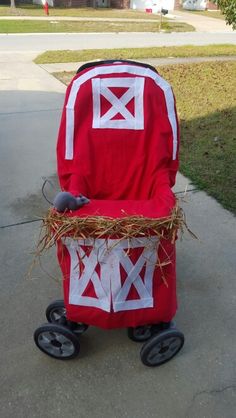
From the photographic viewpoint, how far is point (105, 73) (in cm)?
242

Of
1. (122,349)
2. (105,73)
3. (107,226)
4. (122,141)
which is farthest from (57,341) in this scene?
(105,73)

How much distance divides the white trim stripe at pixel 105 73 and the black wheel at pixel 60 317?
812mm

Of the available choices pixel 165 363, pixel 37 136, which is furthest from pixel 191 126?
pixel 165 363

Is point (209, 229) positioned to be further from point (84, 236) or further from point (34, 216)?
point (84, 236)

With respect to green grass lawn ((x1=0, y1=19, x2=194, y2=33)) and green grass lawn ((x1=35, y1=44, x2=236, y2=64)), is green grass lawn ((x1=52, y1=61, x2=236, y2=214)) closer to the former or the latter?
green grass lawn ((x1=35, y1=44, x2=236, y2=64))

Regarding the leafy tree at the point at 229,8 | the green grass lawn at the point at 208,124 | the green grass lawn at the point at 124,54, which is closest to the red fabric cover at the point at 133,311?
the green grass lawn at the point at 208,124

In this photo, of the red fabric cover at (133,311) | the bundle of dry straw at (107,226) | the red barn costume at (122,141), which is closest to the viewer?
the bundle of dry straw at (107,226)

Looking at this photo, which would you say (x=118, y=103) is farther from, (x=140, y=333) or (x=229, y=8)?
(x=229, y=8)

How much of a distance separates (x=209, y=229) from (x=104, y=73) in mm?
1631

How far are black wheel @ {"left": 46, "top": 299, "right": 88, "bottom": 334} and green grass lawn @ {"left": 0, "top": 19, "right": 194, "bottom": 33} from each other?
52.5ft

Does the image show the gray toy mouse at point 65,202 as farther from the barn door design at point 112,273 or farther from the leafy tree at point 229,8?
the leafy tree at point 229,8

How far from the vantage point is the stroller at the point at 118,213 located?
1971mm

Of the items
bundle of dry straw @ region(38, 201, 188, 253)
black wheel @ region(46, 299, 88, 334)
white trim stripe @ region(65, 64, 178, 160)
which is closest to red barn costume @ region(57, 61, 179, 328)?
white trim stripe @ region(65, 64, 178, 160)

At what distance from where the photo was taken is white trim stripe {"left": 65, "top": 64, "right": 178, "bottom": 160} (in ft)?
7.85
